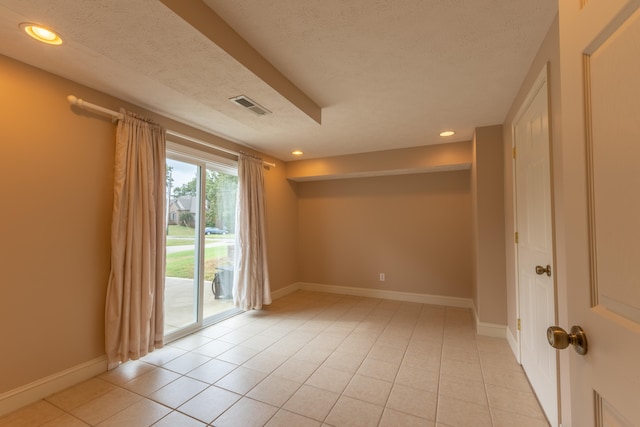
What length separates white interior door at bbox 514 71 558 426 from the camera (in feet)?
5.40

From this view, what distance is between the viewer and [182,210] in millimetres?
3031

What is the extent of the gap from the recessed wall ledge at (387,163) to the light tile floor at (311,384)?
7.06 ft

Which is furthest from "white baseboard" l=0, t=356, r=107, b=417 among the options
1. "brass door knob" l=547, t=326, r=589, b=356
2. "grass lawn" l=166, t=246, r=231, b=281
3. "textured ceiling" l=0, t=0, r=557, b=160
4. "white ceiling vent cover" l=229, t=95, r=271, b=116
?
"brass door knob" l=547, t=326, r=589, b=356

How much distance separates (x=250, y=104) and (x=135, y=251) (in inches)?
64.0

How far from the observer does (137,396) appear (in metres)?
1.94

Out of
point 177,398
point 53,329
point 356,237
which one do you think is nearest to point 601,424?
point 177,398

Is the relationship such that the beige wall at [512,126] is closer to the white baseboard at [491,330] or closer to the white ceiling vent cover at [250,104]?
the white baseboard at [491,330]

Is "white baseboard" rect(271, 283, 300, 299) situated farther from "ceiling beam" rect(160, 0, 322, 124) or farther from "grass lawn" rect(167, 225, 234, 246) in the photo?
"ceiling beam" rect(160, 0, 322, 124)

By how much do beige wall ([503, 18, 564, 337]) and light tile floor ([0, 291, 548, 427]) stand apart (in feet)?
1.91

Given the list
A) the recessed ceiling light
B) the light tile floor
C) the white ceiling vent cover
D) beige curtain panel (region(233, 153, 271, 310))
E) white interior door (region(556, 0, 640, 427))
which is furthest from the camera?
beige curtain panel (region(233, 153, 271, 310))

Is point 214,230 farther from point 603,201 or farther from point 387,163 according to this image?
point 603,201

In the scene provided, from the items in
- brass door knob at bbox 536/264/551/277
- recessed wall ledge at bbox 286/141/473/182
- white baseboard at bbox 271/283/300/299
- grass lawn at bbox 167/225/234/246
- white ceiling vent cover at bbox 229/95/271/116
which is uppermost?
white ceiling vent cover at bbox 229/95/271/116

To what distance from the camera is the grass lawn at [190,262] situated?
2.96 m

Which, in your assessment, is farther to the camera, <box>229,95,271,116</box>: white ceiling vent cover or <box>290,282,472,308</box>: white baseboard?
<box>290,282,472,308</box>: white baseboard
